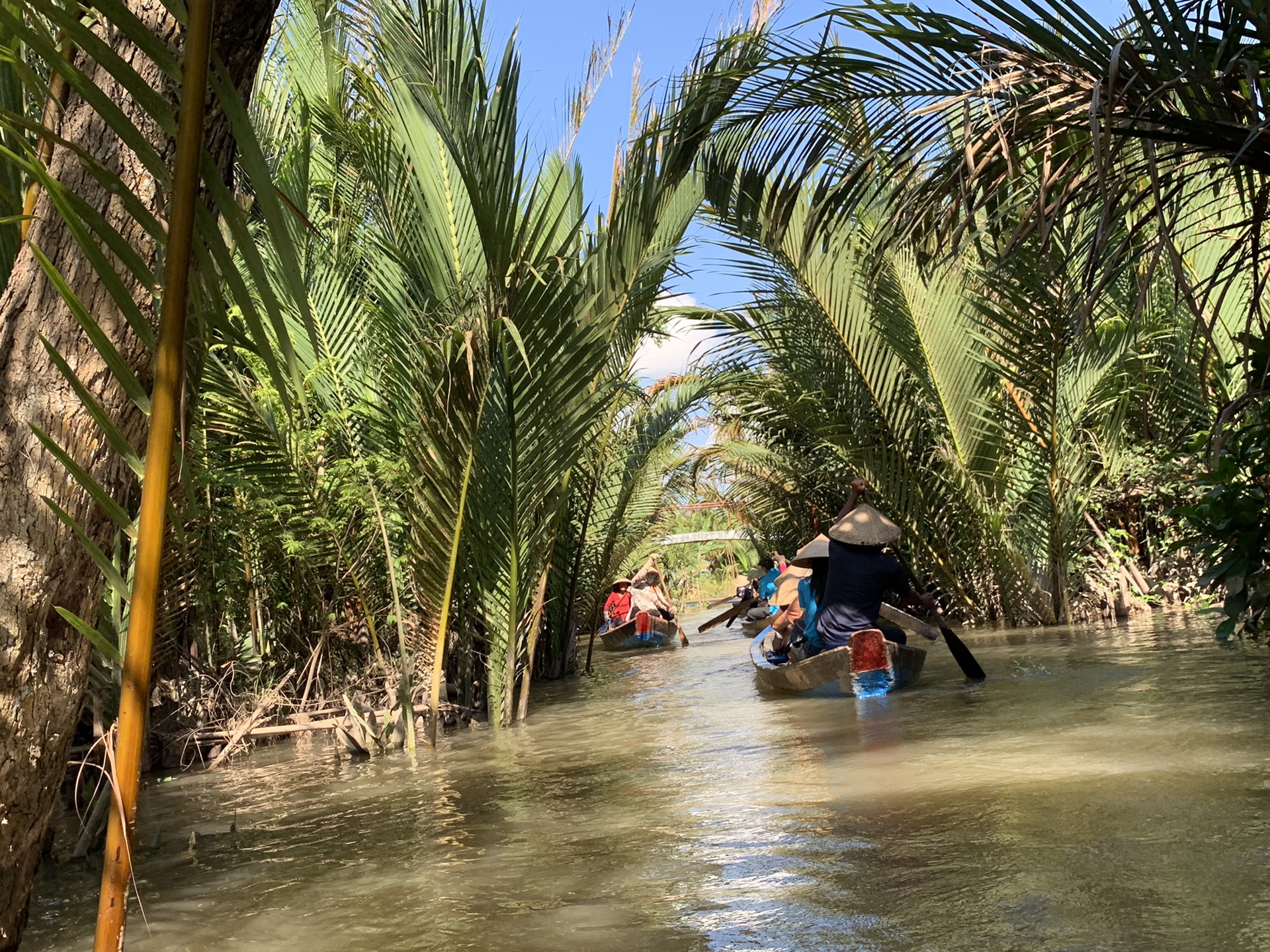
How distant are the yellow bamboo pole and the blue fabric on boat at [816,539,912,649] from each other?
27.5 feet

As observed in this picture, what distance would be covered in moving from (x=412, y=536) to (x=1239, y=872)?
5.85 metres

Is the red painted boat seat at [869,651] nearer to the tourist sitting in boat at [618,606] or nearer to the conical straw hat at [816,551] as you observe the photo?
the conical straw hat at [816,551]

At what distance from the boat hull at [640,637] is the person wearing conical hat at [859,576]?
989 cm

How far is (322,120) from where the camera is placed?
10.4 meters

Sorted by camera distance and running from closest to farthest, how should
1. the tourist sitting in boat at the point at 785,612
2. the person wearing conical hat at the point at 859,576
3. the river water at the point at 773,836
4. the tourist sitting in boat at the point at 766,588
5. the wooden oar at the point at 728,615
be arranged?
1. the river water at the point at 773,836
2. the person wearing conical hat at the point at 859,576
3. the tourist sitting in boat at the point at 785,612
4. the wooden oar at the point at 728,615
5. the tourist sitting in boat at the point at 766,588

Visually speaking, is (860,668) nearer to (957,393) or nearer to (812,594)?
(812,594)

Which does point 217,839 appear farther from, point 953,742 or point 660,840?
point 953,742

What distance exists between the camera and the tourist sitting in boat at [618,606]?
68.2 ft

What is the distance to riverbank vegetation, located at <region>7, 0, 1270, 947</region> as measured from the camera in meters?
2.81

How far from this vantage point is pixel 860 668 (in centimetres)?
935

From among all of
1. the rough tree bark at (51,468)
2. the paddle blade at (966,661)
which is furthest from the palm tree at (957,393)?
the rough tree bark at (51,468)

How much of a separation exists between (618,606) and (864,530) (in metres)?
11.9

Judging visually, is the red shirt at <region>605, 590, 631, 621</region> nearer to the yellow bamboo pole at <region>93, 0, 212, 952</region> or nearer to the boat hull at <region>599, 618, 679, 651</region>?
the boat hull at <region>599, 618, 679, 651</region>

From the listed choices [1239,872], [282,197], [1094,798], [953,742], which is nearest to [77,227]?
[282,197]
